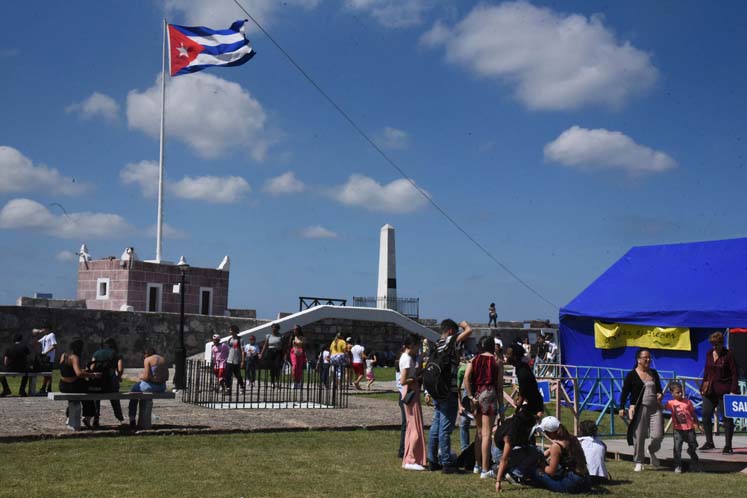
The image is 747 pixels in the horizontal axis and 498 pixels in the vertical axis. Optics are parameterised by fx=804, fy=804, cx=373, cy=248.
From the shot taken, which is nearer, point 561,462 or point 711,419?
point 561,462

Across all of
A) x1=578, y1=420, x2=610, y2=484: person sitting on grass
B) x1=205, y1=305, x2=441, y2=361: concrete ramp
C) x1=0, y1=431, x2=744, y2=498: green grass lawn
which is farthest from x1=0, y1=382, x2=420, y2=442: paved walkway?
x1=205, y1=305, x2=441, y2=361: concrete ramp

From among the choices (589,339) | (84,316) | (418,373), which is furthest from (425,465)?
(84,316)

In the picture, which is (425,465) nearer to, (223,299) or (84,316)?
(84,316)

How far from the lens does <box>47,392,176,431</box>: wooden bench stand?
11.1 metres

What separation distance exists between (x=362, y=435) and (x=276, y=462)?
2.95 meters

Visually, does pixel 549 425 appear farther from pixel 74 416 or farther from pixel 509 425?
pixel 74 416

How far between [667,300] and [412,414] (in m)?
8.75

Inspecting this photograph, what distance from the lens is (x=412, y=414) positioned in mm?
9086

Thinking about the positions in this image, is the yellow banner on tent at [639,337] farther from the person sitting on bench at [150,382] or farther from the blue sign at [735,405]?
the person sitting on bench at [150,382]

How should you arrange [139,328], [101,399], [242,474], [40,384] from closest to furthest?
1. [242,474]
2. [101,399]
3. [40,384]
4. [139,328]

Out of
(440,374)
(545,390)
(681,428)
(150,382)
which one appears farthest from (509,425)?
(150,382)

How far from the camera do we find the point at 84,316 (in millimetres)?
25469

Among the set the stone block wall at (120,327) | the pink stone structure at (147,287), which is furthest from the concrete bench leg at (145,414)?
the pink stone structure at (147,287)

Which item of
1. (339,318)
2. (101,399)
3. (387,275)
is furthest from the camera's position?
(387,275)
